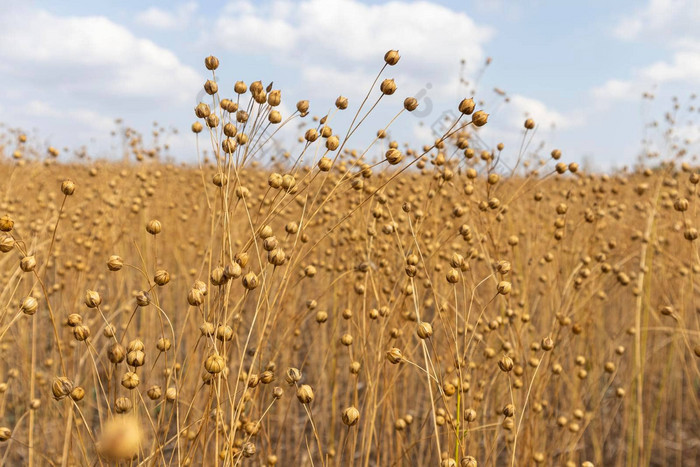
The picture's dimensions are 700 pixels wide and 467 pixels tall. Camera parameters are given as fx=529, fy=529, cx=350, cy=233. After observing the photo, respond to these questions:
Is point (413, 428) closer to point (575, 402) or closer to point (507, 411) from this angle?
point (575, 402)

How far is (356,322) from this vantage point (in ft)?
5.65

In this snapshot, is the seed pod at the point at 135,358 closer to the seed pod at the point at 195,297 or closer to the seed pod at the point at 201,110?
the seed pod at the point at 195,297

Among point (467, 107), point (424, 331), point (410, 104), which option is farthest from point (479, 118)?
point (424, 331)

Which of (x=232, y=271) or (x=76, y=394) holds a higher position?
(x=232, y=271)

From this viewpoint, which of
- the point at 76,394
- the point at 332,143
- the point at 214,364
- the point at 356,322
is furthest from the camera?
the point at 356,322

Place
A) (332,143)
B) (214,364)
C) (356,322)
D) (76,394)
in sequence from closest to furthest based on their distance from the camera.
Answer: (214,364)
(76,394)
(332,143)
(356,322)

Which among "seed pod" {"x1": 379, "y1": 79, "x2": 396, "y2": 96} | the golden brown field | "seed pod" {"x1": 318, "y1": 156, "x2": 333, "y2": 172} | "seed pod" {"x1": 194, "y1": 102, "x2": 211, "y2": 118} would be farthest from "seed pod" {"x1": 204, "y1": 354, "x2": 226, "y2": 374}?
"seed pod" {"x1": 379, "y1": 79, "x2": 396, "y2": 96}

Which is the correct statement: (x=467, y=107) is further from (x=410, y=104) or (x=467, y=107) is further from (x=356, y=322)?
(x=356, y=322)

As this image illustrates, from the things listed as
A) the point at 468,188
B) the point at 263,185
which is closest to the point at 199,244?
the point at 263,185

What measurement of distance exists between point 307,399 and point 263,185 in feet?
8.69

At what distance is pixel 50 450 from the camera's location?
2.35m

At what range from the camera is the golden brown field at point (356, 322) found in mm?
1054

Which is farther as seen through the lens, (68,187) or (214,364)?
(68,187)

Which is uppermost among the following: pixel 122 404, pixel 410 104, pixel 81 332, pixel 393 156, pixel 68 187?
pixel 410 104
